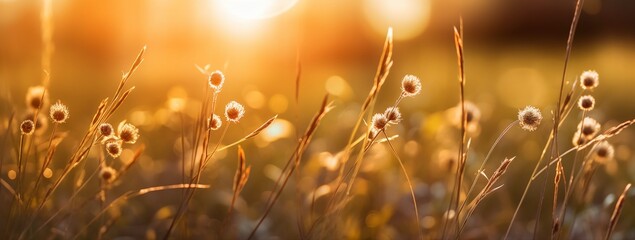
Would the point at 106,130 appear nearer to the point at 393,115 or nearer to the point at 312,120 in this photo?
the point at 312,120

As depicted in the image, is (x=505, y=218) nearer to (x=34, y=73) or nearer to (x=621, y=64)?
(x=34, y=73)

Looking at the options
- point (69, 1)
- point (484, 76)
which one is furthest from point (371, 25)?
point (484, 76)

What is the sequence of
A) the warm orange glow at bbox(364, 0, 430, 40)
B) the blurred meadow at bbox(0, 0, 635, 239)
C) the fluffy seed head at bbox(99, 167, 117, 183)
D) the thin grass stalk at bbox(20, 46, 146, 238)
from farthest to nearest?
the warm orange glow at bbox(364, 0, 430, 40) < the blurred meadow at bbox(0, 0, 635, 239) < the fluffy seed head at bbox(99, 167, 117, 183) < the thin grass stalk at bbox(20, 46, 146, 238)

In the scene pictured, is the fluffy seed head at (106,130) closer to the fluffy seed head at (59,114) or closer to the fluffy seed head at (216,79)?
the fluffy seed head at (59,114)

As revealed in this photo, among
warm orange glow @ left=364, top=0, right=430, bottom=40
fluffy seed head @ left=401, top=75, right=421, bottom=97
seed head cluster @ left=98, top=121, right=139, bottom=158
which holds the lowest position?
warm orange glow @ left=364, top=0, right=430, bottom=40

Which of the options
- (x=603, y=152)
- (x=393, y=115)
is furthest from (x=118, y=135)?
(x=603, y=152)

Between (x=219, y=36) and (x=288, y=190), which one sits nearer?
(x=288, y=190)

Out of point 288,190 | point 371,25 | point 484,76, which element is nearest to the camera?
point 288,190

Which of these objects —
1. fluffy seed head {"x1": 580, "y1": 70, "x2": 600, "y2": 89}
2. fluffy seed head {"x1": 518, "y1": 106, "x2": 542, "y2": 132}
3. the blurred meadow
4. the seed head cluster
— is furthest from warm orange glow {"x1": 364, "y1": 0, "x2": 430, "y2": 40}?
the seed head cluster

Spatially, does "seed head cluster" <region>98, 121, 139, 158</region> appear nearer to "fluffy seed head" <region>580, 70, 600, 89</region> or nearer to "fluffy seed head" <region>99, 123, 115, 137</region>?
"fluffy seed head" <region>99, 123, 115, 137</region>
